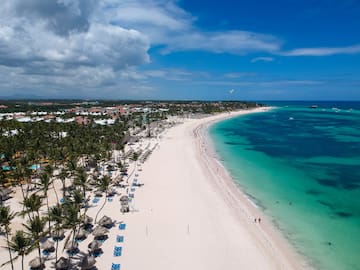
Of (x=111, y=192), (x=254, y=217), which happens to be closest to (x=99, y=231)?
(x=111, y=192)

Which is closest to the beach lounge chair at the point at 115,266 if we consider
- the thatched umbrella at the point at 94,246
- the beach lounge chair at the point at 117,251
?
the beach lounge chair at the point at 117,251

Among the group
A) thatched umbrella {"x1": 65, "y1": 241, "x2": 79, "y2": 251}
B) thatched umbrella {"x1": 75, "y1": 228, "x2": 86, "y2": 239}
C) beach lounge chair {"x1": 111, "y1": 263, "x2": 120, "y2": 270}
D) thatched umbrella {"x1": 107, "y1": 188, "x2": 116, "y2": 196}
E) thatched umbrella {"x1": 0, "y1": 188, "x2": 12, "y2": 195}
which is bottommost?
beach lounge chair {"x1": 111, "y1": 263, "x2": 120, "y2": 270}

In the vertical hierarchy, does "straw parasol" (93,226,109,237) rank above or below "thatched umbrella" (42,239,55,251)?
above

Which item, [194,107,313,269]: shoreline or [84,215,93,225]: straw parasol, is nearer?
[194,107,313,269]: shoreline

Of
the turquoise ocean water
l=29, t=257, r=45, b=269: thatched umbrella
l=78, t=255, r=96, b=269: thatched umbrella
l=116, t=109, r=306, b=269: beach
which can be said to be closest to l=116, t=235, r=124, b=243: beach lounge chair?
l=116, t=109, r=306, b=269: beach

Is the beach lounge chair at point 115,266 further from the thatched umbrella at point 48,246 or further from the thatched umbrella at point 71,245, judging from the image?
the thatched umbrella at point 48,246

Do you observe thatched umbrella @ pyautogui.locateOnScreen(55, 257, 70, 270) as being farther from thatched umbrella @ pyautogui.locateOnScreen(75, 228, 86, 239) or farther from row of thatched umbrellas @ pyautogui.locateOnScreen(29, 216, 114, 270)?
thatched umbrella @ pyautogui.locateOnScreen(75, 228, 86, 239)

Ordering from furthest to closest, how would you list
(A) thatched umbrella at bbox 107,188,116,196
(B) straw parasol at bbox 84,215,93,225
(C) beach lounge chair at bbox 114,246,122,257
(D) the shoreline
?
(A) thatched umbrella at bbox 107,188,116,196
(B) straw parasol at bbox 84,215,93,225
(D) the shoreline
(C) beach lounge chair at bbox 114,246,122,257
